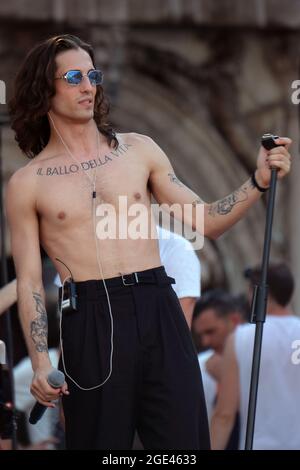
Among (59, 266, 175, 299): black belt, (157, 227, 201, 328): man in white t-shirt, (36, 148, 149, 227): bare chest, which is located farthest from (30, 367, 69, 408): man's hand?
(157, 227, 201, 328): man in white t-shirt

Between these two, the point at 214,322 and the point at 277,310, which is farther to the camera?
the point at 214,322

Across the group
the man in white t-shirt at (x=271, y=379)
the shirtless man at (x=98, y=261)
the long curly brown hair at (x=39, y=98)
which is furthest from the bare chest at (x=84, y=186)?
the man in white t-shirt at (x=271, y=379)

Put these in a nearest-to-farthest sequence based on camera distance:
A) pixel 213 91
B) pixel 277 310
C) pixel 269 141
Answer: pixel 269 141 → pixel 277 310 → pixel 213 91

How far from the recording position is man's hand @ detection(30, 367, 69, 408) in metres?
4.43

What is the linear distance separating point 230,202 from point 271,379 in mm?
2270

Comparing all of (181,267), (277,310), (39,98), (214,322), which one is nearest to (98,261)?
(39,98)

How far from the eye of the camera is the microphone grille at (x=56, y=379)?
14.5 ft

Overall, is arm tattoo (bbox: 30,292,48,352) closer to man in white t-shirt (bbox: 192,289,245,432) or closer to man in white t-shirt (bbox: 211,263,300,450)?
man in white t-shirt (bbox: 211,263,300,450)

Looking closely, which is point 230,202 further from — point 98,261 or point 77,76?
point 77,76

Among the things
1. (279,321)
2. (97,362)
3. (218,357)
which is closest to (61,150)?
(97,362)

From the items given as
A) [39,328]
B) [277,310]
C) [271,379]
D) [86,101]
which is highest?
[86,101]

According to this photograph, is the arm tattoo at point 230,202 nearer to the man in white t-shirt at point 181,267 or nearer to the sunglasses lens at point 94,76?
the sunglasses lens at point 94,76

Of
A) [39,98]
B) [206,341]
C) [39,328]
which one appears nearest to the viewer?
[39,328]

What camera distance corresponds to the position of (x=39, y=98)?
481 centimetres
